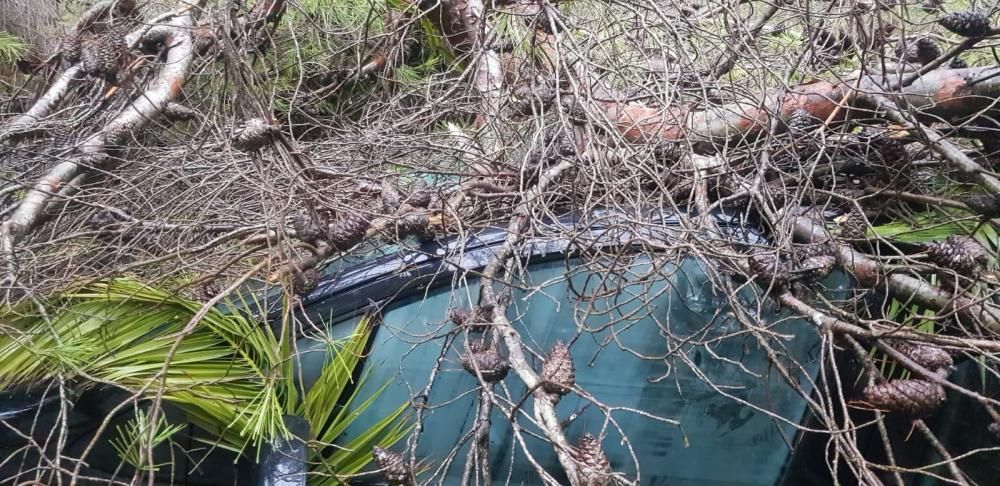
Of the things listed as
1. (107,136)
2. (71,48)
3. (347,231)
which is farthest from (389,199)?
(71,48)

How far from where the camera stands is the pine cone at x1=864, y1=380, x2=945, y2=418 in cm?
150

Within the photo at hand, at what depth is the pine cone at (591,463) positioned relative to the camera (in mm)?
1280

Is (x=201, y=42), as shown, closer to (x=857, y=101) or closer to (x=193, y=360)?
(x=193, y=360)

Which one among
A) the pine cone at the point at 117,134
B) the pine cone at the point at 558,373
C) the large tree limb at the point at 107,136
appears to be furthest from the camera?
the pine cone at the point at 117,134

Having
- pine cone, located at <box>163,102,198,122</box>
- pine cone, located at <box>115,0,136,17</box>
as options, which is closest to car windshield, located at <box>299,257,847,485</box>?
pine cone, located at <box>163,102,198,122</box>

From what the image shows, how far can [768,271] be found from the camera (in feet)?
5.53

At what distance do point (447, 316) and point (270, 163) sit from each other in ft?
1.99

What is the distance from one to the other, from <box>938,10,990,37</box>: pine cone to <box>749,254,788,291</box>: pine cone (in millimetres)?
729

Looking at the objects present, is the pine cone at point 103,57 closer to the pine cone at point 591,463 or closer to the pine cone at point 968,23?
the pine cone at point 591,463

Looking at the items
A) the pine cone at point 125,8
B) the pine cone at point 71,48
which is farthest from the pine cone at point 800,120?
the pine cone at point 125,8

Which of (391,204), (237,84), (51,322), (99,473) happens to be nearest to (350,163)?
(391,204)

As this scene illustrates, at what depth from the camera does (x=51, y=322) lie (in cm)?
185

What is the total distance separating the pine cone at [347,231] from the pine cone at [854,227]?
1.19 meters

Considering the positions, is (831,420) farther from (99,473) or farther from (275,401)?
(99,473)
